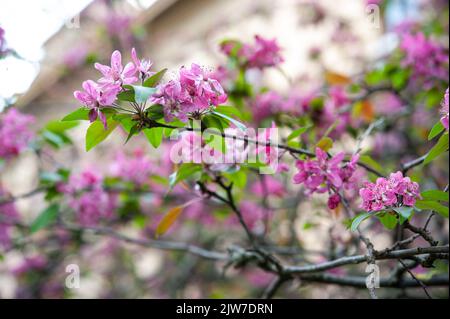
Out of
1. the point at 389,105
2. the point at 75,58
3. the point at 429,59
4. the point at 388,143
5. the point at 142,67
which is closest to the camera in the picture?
the point at 142,67

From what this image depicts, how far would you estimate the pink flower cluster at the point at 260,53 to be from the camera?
66.7 inches

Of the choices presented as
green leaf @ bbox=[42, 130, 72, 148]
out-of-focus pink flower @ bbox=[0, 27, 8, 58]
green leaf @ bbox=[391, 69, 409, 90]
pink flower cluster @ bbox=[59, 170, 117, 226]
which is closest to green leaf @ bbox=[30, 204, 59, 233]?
pink flower cluster @ bbox=[59, 170, 117, 226]

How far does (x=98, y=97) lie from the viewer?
854 mm

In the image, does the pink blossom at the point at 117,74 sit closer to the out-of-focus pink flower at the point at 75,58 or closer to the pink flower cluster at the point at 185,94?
the pink flower cluster at the point at 185,94

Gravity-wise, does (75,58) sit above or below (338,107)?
above

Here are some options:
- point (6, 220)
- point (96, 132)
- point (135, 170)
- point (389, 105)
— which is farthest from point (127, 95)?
point (389, 105)

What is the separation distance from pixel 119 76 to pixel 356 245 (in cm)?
122

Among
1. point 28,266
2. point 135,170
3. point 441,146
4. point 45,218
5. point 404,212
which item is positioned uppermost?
point 135,170

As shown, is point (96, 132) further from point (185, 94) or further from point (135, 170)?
point (135, 170)

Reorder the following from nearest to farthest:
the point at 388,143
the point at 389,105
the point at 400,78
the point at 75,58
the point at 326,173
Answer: the point at 326,173 < the point at 400,78 < the point at 388,143 < the point at 389,105 < the point at 75,58

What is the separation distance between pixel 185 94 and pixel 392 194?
1.43 feet

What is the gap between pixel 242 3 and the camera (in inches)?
174

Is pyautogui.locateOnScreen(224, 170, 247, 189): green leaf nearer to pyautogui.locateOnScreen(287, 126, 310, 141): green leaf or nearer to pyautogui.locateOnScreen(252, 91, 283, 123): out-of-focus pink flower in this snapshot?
pyautogui.locateOnScreen(287, 126, 310, 141): green leaf
